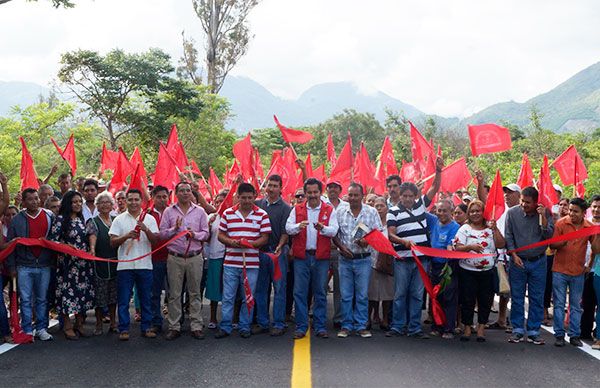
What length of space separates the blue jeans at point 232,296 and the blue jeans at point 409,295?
5.53ft

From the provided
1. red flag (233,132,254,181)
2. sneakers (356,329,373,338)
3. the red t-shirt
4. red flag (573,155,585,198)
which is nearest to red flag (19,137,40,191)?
the red t-shirt

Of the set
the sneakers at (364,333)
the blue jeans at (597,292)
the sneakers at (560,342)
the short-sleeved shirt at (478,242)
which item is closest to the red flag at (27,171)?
the sneakers at (364,333)

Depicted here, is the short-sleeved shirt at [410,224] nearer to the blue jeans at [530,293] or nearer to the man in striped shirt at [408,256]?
the man in striped shirt at [408,256]

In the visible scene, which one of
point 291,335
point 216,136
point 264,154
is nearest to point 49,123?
point 216,136

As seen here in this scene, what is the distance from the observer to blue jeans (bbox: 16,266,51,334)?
7.32 metres

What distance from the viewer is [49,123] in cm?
2220

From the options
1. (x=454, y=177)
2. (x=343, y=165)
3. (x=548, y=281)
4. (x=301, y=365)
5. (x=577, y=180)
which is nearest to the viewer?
(x=301, y=365)

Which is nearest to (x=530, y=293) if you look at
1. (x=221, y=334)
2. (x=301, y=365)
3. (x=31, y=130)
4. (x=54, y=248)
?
(x=301, y=365)

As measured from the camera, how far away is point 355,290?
25.8ft

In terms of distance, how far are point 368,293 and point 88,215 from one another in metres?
3.62

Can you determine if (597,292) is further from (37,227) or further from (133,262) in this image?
(37,227)

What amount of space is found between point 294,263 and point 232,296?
827 mm

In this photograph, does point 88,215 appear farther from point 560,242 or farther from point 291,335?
point 560,242

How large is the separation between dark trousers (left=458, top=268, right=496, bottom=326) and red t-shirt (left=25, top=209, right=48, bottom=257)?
15.8ft
